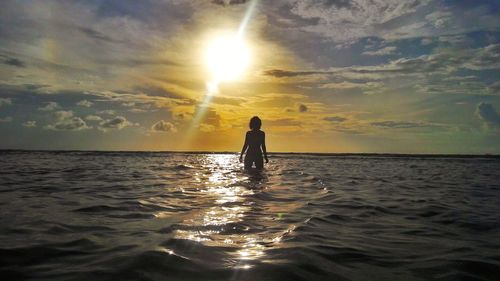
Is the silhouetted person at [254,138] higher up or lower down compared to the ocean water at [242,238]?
higher up

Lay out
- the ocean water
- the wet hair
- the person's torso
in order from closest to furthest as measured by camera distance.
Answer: the ocean water
the wet hair
the person's torso

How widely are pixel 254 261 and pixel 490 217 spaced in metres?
5.31

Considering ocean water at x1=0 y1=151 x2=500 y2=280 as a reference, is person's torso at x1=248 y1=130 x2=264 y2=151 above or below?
above

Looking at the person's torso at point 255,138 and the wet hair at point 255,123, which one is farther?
the person's torso at point 255,138

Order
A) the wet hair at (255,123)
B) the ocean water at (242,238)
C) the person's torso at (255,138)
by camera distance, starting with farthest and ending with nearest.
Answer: the person's torso at (255,138) < the wet hair at (255,123) < the ocean water at (242,238)

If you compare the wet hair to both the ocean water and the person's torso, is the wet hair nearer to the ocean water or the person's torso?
the person's torso

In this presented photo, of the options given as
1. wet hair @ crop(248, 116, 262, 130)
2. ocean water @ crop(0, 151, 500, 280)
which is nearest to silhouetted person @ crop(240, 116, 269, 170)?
wet hair @ crop(248, 116, 262, 130)

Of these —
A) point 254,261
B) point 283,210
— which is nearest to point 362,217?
point 283,210

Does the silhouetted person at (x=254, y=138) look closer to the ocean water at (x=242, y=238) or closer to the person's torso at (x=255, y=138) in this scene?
the person's torso at (x=255, y=138)

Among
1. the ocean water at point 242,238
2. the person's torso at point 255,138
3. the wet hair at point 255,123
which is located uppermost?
the wet hair at point 255,123

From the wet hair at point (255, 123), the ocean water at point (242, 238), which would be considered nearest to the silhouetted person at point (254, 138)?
the wet hair at point (255, 123)

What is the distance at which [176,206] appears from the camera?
24.9ft

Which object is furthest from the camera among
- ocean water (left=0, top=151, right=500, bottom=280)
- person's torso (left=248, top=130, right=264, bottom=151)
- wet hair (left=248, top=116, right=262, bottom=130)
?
person's torso (left=248, top=130, right=264, bottom=151)

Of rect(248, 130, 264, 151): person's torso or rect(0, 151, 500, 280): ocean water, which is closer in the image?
rect(0, 151, 500, 280): ocean water
